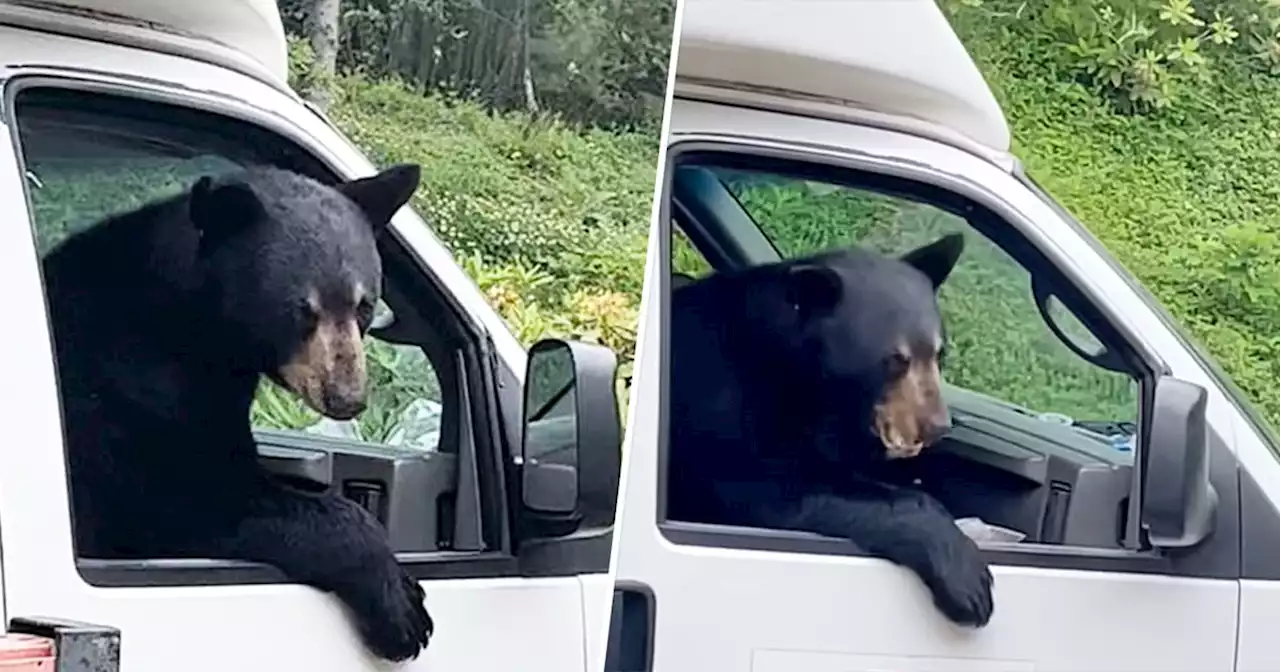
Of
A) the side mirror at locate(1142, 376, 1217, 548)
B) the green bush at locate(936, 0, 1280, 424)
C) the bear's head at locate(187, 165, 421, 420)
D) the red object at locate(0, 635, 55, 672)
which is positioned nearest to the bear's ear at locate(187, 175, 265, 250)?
the bear's head at locate(187, 165, 421, 420)

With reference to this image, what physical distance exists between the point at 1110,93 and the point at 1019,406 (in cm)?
37

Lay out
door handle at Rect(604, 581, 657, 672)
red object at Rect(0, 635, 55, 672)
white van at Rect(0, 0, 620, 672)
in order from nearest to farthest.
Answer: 1. red object at Rect(0, 635, 55, 672)
2. white van at Rect(0, 0, 620, 672)
3. door handle at Rect(604, 581, 657, 672)

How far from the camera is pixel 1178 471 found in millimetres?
1649

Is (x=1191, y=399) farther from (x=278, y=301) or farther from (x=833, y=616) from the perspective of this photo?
(x=278, y=301)

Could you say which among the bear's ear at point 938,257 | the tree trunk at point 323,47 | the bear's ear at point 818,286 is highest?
the tree trunk at point 323,47

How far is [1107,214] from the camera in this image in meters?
1.71

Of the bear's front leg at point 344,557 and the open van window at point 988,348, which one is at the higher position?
the open van window at point 988,348

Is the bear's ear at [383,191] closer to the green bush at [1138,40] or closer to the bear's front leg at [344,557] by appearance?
the bear's front leg at [344,557]

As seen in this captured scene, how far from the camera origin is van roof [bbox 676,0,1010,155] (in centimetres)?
162

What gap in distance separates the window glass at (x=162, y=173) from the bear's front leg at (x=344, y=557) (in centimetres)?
8

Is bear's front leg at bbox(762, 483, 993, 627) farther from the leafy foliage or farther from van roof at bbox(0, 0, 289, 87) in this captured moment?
van roof at bbox(0, 0, 289, 87)

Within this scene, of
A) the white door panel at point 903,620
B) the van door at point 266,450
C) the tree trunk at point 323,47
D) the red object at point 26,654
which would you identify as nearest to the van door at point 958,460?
the white door panel at point 903,620

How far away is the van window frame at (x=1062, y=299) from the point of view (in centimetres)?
158

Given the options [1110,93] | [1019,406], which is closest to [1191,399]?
[1019,406]
